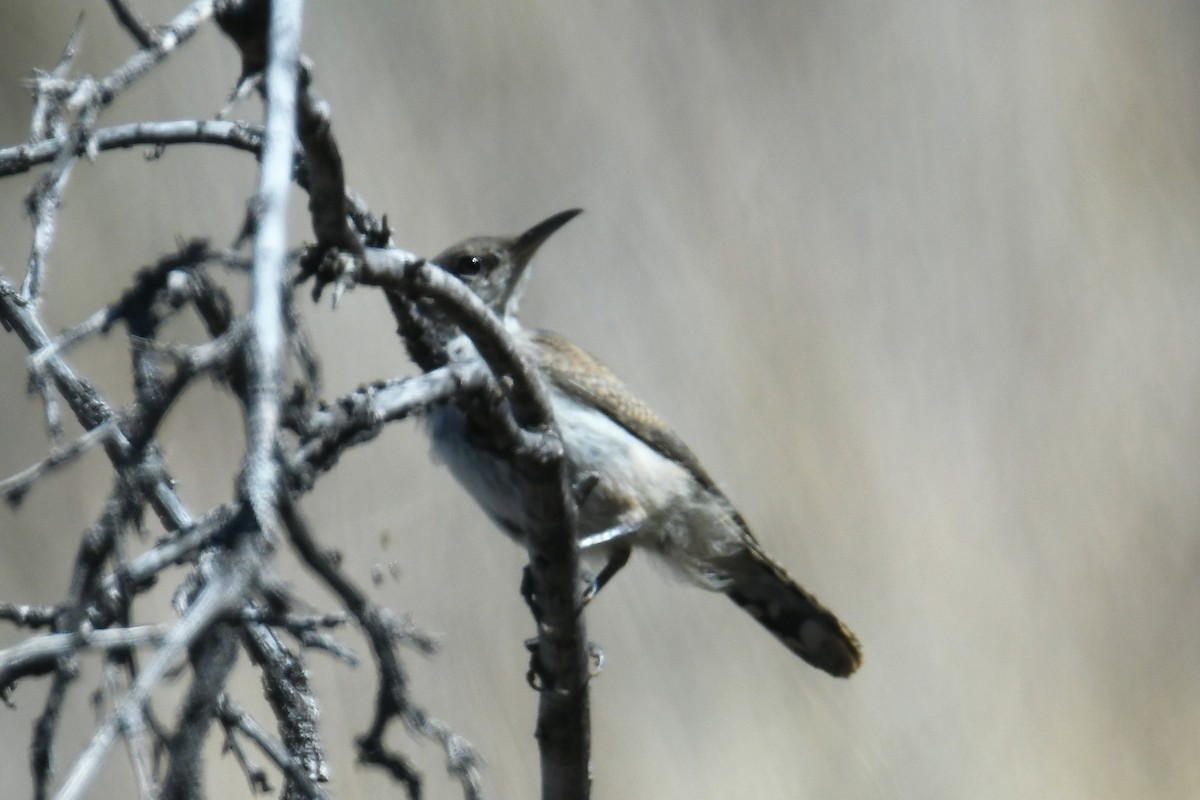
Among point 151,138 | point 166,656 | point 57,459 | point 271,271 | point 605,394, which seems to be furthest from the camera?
point 605,394

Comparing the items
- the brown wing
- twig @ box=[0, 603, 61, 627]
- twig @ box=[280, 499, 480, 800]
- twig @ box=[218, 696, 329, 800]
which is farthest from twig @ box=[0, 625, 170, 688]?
the brown wing

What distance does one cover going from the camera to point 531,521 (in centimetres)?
248

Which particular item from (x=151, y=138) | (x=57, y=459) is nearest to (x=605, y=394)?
(x=151, y=138)

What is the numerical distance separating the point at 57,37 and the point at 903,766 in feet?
15.6

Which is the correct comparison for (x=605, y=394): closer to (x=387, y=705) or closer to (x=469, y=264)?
(x=469, y=264)

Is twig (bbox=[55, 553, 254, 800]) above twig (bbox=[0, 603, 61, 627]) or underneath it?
above

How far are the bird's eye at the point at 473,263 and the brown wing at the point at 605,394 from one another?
28 centimetres

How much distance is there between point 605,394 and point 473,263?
61 cm

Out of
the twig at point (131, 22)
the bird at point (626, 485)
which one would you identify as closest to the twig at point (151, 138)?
the twig at point (131, 22)

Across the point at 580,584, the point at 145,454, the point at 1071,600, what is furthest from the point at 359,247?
the point at 1071,600

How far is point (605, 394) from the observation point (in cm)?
390

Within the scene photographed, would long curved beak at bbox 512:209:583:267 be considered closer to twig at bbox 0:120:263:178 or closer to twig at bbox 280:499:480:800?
twig at bbox 0:120:263:178

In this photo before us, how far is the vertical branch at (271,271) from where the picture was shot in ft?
3.49

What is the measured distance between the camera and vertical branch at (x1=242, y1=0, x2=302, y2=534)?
1063mm
